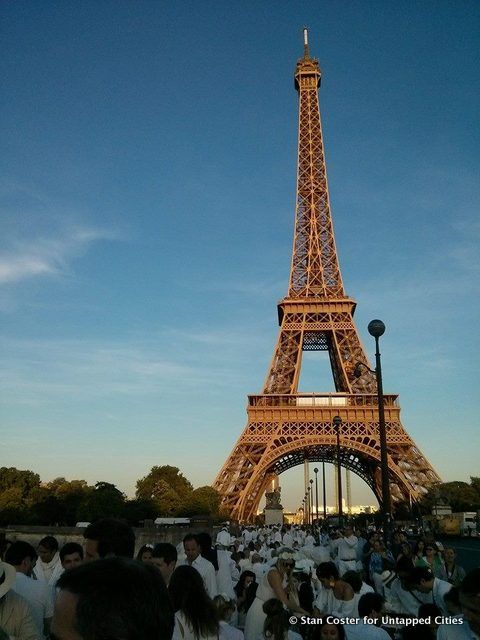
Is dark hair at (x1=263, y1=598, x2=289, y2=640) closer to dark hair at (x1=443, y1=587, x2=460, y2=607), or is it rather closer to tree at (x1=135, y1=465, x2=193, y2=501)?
dark hair at (x1=443, y1=587, x2=460, y2=607)

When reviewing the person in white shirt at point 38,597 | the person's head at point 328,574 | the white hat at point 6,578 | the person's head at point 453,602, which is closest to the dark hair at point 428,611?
the person's head at point 453,602

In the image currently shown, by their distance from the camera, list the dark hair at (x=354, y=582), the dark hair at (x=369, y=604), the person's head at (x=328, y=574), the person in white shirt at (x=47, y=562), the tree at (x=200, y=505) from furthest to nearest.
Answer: the tree at (x=200, y=505)
the person's head at (x=328, y=574)
the person in white shirt at (x=47, y=562)
the dark hair at (x=354, y=582)
the dark hair at (x=369, y=604)

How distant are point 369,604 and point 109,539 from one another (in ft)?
9.48

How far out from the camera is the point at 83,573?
197 centimetres

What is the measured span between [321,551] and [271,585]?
8225 mm

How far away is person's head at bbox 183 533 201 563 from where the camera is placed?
6.57 metres

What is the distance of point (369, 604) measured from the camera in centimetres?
589

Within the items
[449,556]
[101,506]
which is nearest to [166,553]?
[449,556]

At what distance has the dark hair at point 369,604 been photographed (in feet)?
19.3

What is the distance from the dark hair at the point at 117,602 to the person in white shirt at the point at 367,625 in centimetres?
384

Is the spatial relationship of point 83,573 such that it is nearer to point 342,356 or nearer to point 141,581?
point 141,581

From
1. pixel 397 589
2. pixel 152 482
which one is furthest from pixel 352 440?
pixel 397 589

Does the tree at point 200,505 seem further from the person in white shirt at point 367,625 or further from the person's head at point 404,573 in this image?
the person in white shirt at point 367,625

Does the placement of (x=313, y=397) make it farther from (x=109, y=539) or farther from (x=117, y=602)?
(x=117, y=602)
